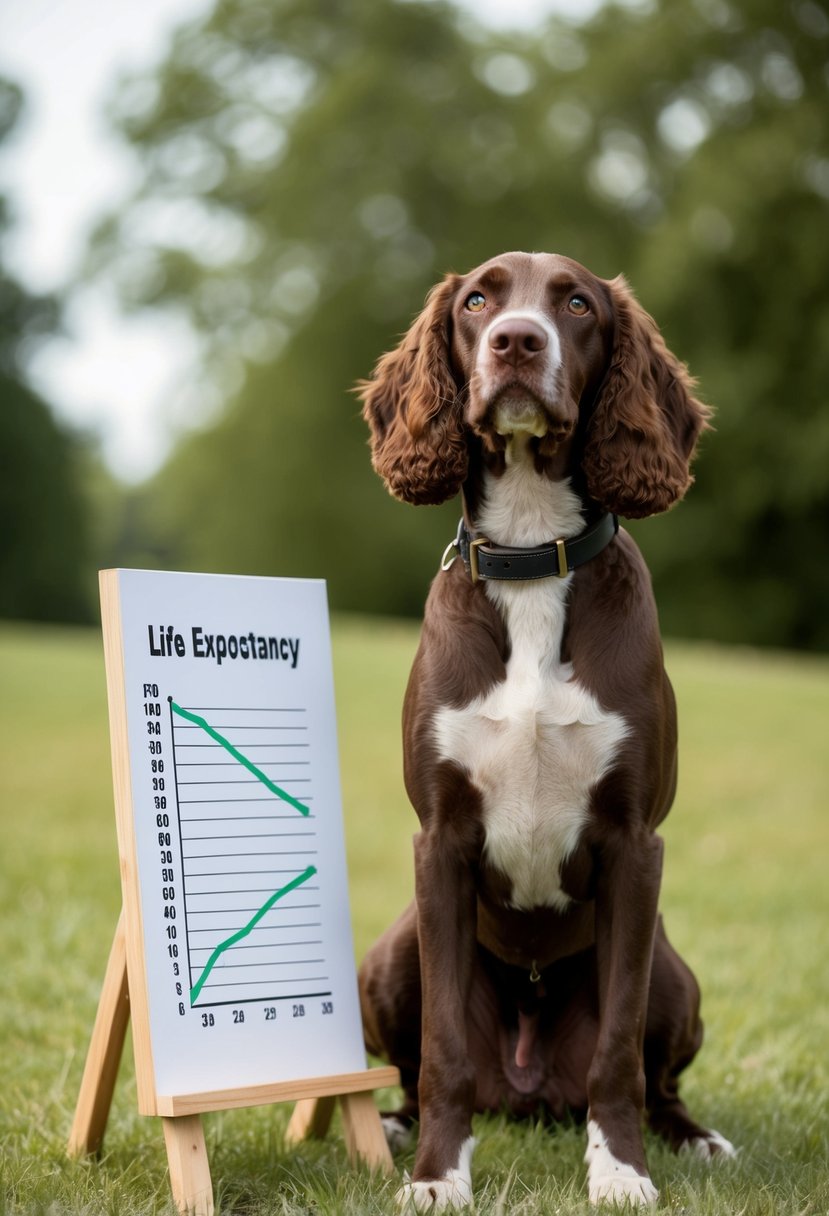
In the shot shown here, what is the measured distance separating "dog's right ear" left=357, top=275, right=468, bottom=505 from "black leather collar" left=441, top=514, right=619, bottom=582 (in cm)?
17

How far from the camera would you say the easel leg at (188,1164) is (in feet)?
9.14

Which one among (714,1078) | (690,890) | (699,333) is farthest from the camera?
(699,333)

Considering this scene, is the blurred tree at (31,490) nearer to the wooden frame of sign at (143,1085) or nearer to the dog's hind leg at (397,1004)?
the dog's hind leg at (397,1004)

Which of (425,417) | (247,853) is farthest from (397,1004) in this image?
(425,417)

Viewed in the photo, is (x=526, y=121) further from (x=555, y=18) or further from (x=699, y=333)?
(x=699, y=333)

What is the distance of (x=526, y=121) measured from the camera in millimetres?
25484

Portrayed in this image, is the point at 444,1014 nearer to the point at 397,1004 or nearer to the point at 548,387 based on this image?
the point at 397,1004

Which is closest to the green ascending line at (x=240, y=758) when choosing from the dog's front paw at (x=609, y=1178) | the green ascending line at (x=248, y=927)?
the green ascending line at (x=248, y=927)

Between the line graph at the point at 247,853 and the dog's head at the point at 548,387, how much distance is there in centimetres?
70

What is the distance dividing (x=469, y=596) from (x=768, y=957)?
3271 millimetres

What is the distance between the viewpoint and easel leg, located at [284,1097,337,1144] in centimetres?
338

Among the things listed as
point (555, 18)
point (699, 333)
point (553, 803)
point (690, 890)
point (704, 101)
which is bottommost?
point (690, 890)

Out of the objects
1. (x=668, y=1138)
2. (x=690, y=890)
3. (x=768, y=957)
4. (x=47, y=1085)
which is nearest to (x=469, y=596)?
(x=668, y=1138)

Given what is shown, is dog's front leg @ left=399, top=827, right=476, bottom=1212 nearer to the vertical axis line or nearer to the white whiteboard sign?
the white whiteboard sign
